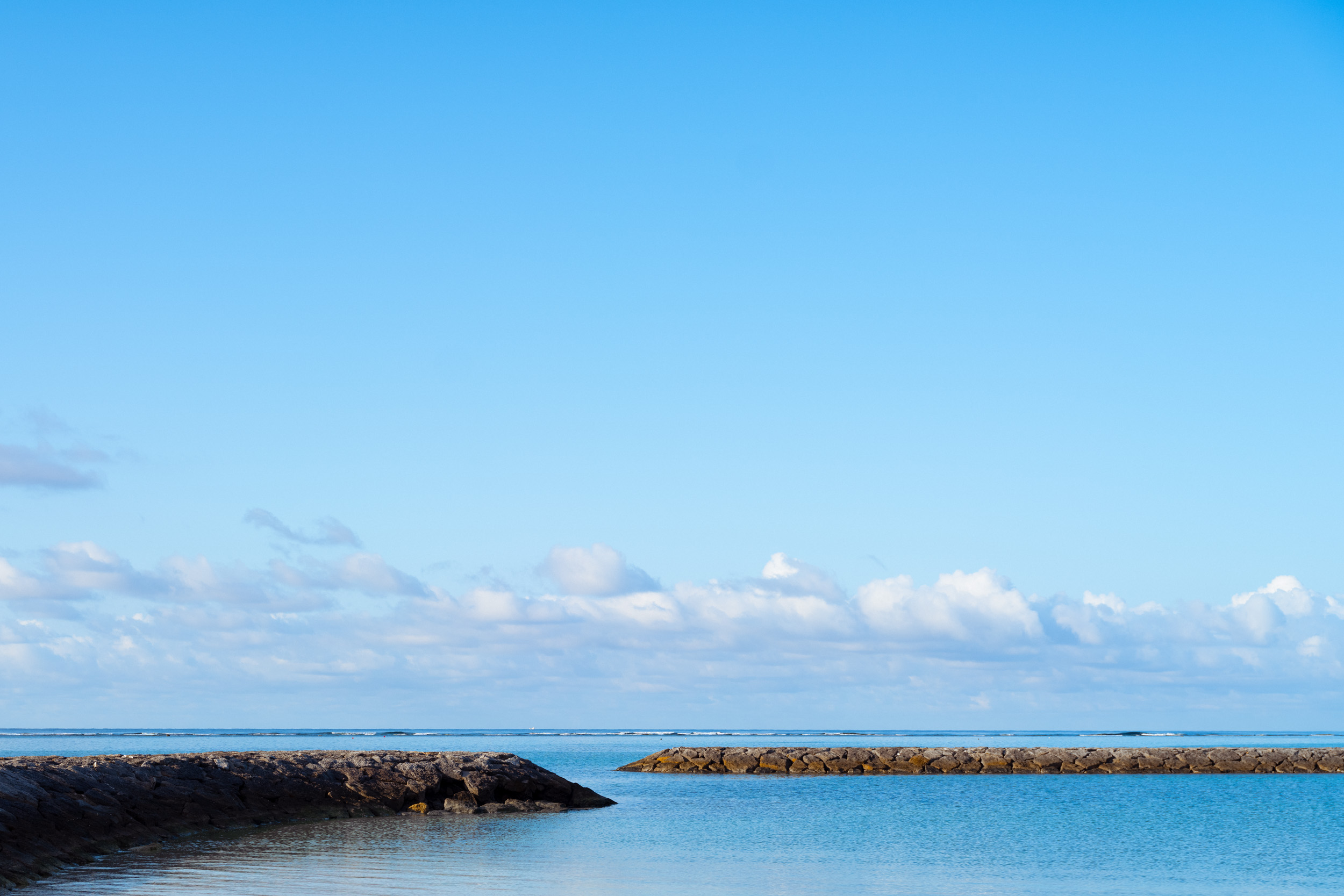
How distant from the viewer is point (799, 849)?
33688 millimetres

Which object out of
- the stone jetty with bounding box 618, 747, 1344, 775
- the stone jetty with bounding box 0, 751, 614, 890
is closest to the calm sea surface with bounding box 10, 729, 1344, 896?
the stone jetty with bounding box 0, 751, 614, 890

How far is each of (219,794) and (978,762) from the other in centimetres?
5679

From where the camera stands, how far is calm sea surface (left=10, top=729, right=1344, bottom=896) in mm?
25750

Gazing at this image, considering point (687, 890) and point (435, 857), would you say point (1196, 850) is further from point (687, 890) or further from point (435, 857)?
point (435, 857)

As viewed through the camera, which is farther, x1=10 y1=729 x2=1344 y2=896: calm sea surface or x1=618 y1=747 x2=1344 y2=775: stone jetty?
x1=618 y1=747 x2=1344 y2=775: stone jetty

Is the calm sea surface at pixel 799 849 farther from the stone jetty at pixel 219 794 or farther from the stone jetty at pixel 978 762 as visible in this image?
the stone jetty at pixel 978 762

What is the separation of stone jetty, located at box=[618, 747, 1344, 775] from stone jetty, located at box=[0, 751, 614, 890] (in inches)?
1240

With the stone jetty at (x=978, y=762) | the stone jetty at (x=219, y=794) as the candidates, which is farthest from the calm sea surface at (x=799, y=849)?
the stone jetty at (x=978, y=762)

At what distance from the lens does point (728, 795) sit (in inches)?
2202

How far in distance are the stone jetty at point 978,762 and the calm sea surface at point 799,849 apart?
1905cm

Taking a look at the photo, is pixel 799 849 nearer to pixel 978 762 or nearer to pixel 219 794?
pixel 219 794

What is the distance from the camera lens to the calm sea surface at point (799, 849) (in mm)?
25750

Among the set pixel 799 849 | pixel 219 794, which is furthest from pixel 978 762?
pixel 219 794

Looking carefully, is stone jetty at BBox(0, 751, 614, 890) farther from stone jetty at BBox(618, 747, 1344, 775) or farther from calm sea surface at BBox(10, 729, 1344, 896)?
stone jetty at BBox(618, 747, 1344, 775)
